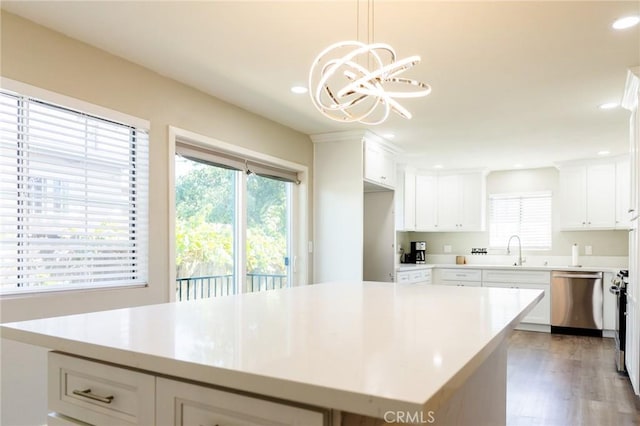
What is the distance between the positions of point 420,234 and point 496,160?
190 centimetres

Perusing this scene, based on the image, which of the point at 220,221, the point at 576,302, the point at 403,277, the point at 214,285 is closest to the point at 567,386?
the point at 403,277

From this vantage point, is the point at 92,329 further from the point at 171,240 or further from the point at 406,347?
the point at 171,240

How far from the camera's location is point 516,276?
6082 mm

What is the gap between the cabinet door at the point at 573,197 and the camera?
601 cm

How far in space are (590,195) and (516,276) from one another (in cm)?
147

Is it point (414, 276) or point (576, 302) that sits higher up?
point (414, 276)

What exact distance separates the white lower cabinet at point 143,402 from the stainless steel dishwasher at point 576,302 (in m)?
5.95

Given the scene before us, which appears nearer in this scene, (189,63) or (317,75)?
(189,63)

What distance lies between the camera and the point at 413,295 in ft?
6.89

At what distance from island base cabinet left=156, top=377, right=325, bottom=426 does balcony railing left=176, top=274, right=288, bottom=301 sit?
2518mm

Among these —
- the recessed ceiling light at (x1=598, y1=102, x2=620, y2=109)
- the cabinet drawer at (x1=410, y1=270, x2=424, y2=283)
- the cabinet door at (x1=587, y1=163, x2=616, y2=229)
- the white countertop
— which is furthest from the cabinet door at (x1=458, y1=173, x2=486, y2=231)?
the recessed ceiling light at (x1=598, y1=102, x2=620, y2=109)

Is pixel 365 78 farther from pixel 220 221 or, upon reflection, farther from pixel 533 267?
pixel 533 267

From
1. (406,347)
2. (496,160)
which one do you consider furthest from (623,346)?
(406,347)

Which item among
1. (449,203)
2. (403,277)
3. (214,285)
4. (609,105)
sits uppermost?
(609,105)
